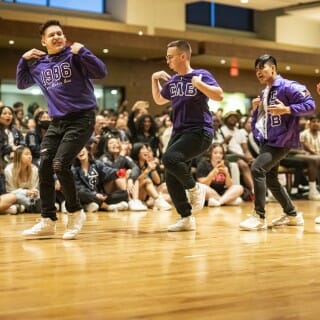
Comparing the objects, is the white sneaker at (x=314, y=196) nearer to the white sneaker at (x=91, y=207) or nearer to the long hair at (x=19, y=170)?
the white sneaker at (x=91, y=207)

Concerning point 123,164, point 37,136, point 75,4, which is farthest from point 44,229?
point 75,4

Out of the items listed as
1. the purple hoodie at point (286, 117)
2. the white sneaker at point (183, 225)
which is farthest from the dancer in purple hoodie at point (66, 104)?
the purple hoodie at point (286, 117)

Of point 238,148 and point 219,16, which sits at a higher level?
Result: point 219,16

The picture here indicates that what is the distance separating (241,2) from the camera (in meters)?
16.3

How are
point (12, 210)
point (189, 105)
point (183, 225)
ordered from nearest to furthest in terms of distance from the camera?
point (189, 105) → point (183, 225) → point (12, 210)

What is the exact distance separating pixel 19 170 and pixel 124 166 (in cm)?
149

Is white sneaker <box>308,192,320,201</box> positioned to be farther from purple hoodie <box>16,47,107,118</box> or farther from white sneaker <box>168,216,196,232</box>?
Result: purple hoodie <box>16,47,107,118</box>

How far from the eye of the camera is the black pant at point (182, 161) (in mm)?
5555

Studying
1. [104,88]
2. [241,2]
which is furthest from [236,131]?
[104,88]

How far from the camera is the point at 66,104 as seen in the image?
5.21 meters

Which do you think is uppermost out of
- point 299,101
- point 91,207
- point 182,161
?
point 299,101

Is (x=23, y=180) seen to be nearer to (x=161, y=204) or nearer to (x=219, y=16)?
(x=161, y=204)

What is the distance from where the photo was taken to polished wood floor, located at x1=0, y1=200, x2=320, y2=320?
2863 mm

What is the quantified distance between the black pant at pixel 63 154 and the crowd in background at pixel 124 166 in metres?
2.78
